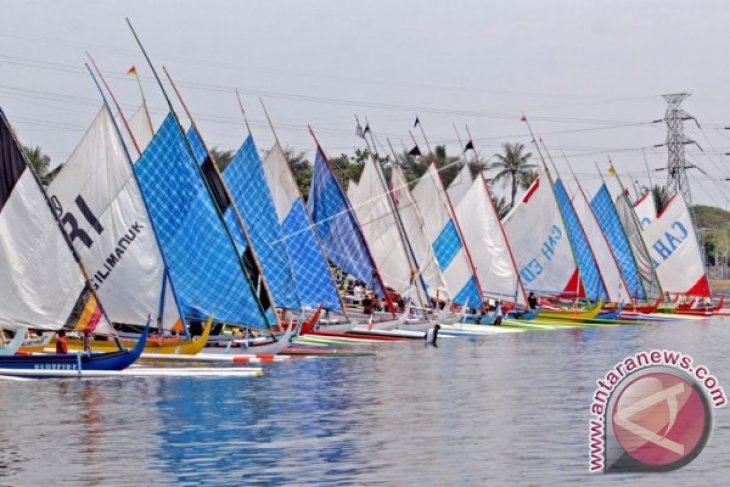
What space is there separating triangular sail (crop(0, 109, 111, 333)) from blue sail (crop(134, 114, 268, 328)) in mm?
9386

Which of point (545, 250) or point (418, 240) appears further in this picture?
point (545, 250)

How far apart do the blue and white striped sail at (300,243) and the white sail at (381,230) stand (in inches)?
205

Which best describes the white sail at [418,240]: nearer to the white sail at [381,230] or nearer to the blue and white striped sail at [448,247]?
the white sail at [381,230]

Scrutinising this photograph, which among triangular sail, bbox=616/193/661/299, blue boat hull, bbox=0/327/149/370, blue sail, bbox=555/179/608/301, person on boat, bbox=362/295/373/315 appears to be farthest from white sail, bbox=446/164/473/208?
blue boat hull, bbox=0/327/149/370

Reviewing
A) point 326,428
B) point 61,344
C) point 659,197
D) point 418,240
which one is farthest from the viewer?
point 659,197

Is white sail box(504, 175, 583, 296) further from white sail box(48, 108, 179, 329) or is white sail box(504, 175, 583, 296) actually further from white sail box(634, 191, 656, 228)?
white sail box(48, 108, 179, 329)

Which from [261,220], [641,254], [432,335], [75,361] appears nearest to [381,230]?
[432,335]

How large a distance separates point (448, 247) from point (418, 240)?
13.8 feet

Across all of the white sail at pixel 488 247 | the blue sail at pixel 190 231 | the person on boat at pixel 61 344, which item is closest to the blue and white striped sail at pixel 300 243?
the blue sail at pixel 190 231

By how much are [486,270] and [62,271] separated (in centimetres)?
4691

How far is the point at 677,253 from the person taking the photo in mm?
111312

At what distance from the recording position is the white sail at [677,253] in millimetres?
110938

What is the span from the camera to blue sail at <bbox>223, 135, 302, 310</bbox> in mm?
66625

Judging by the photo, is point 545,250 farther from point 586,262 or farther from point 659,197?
point 659,197
